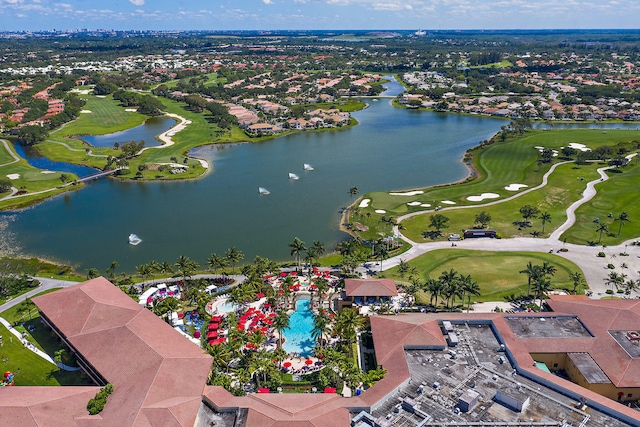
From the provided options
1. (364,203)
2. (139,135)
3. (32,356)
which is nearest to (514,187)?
(364,203)

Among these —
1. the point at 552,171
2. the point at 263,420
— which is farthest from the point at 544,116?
the point at 263,420

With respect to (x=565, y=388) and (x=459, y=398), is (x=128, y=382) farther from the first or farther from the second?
(x=565, y=388)

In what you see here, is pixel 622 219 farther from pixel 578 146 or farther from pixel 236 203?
pixel 236 203

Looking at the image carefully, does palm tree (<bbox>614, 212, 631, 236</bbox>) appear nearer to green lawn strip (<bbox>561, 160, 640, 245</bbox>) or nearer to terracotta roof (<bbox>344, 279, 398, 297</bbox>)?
green lawn strip (<bbox>561, 160, 640, 245</bbox>)

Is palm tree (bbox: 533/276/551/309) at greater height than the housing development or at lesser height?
greater

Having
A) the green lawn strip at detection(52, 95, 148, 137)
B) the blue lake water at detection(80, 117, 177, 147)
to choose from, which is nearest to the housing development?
the blue lake water at detection(80, 117, 177, 147)

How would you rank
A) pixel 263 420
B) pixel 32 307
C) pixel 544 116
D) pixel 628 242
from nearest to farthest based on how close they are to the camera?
pixel 263 420, pixel 32 307, pixel 628 242, pixel 544 116
